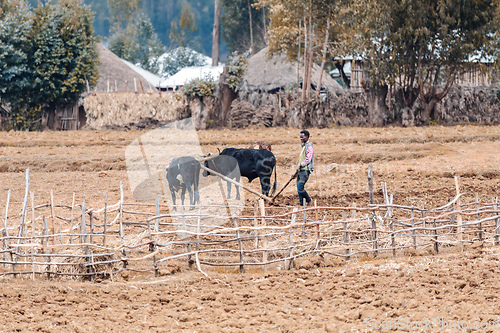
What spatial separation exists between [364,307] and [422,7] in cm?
1937

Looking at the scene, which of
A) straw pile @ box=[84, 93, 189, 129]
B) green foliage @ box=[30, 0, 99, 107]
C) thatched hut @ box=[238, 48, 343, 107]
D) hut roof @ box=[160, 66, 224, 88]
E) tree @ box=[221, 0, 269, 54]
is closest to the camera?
straw pile @ box=[84, 93, 189, 129]

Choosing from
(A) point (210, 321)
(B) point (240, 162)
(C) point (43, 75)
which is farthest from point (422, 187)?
(C) point (43, 75)

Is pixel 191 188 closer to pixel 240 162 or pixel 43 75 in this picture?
pixel 240 162

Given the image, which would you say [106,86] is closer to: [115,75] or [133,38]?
[115,75]

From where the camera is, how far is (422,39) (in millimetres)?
24547

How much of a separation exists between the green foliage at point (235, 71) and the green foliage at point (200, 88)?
781 mm

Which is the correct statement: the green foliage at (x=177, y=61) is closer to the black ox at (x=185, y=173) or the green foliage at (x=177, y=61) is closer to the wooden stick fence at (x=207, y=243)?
the black ox at (x=185, y=173)

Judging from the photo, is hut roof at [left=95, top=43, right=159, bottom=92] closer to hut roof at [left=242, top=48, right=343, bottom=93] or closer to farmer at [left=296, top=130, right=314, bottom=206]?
hut roof at [left=242, top=48, right=343, bottom=93]

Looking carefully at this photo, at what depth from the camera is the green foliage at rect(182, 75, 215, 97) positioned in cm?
2639

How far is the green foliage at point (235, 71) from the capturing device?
2680 cm

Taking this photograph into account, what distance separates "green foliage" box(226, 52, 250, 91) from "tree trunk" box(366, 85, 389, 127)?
561 centimetres

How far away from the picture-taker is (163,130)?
81.1 ft

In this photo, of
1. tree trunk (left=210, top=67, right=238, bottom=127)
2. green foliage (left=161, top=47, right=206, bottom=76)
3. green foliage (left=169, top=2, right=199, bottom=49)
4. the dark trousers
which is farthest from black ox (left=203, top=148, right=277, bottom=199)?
green foliage (left=169, top=2, right=199, bottom=49)

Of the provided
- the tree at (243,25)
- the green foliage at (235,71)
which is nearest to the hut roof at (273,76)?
the green foliage at (235,71)
